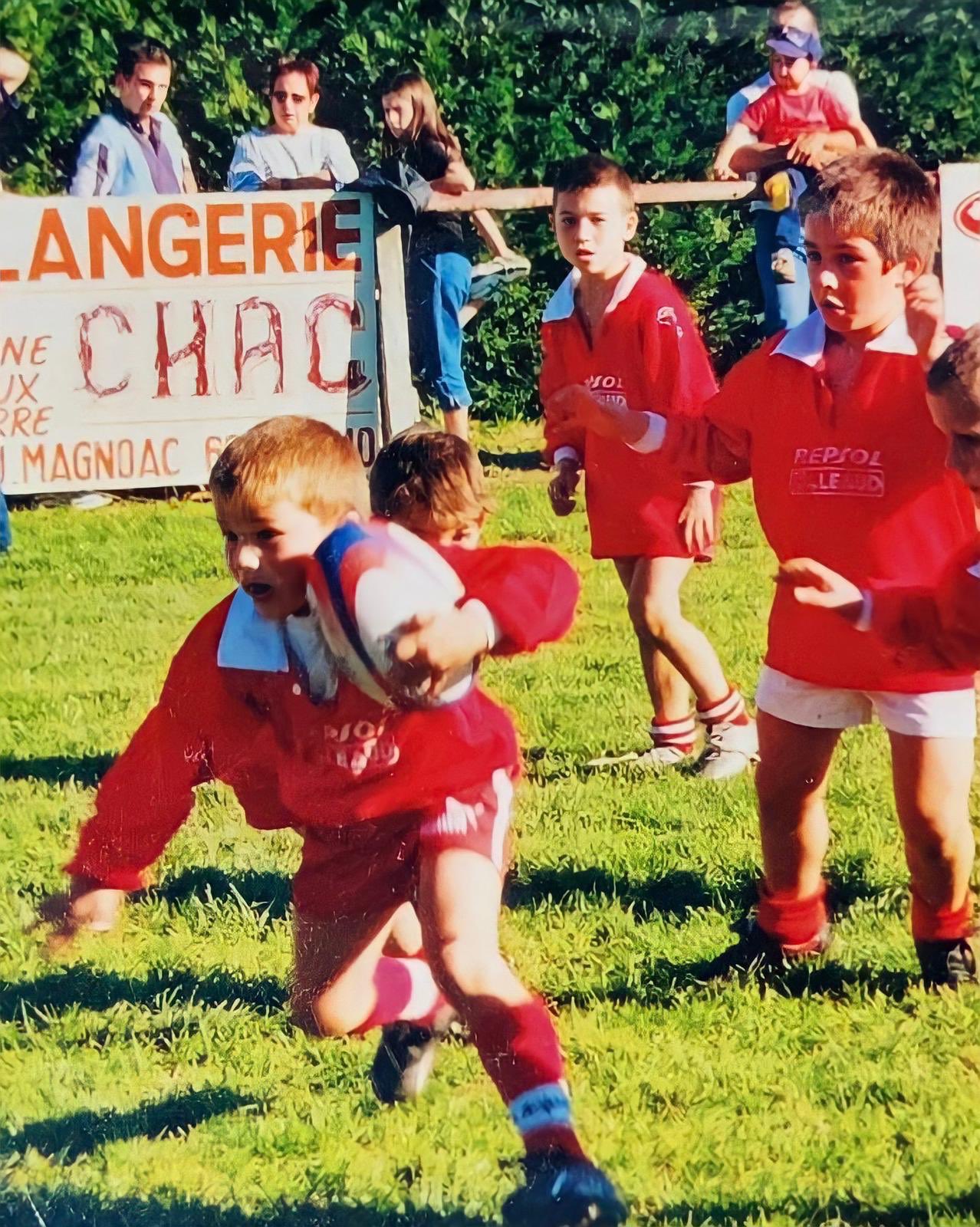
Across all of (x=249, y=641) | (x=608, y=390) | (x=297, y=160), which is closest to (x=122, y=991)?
(x=249, y=641)

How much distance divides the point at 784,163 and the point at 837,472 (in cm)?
45

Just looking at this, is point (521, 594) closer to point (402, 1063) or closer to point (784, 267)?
point (784, 267)

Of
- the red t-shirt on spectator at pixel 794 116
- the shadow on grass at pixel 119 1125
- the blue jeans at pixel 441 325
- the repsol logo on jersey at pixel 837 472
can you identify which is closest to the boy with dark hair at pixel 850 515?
the repsol logo on jersey at pixel 837 472

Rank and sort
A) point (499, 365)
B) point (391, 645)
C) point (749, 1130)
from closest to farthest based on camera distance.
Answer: point (391, 645)
point (749, 1130)
point (499, 365)

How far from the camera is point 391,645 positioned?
2359 millimetres

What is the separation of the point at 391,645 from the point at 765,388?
0.65 metres

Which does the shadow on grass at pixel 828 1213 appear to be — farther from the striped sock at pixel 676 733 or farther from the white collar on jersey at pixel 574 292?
the white collar on jersey at pixel 574 292

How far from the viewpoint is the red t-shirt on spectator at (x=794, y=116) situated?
2.59 metres

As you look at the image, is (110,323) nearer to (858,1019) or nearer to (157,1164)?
(157,1164)

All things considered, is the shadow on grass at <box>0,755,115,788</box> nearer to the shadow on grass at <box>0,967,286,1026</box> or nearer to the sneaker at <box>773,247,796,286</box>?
the shadow on grass at <box>0,967,286,1026</box>

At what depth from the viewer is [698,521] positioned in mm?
2697

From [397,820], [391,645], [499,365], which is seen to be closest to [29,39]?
[499,365]

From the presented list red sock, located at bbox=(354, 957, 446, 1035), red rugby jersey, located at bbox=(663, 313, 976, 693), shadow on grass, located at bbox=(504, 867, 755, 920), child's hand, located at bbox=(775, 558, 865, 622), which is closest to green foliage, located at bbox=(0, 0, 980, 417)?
red rugby jersey, located at bbox=(663, 313, 976, 693)

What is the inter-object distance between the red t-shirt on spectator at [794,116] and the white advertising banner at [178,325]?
0.57m
